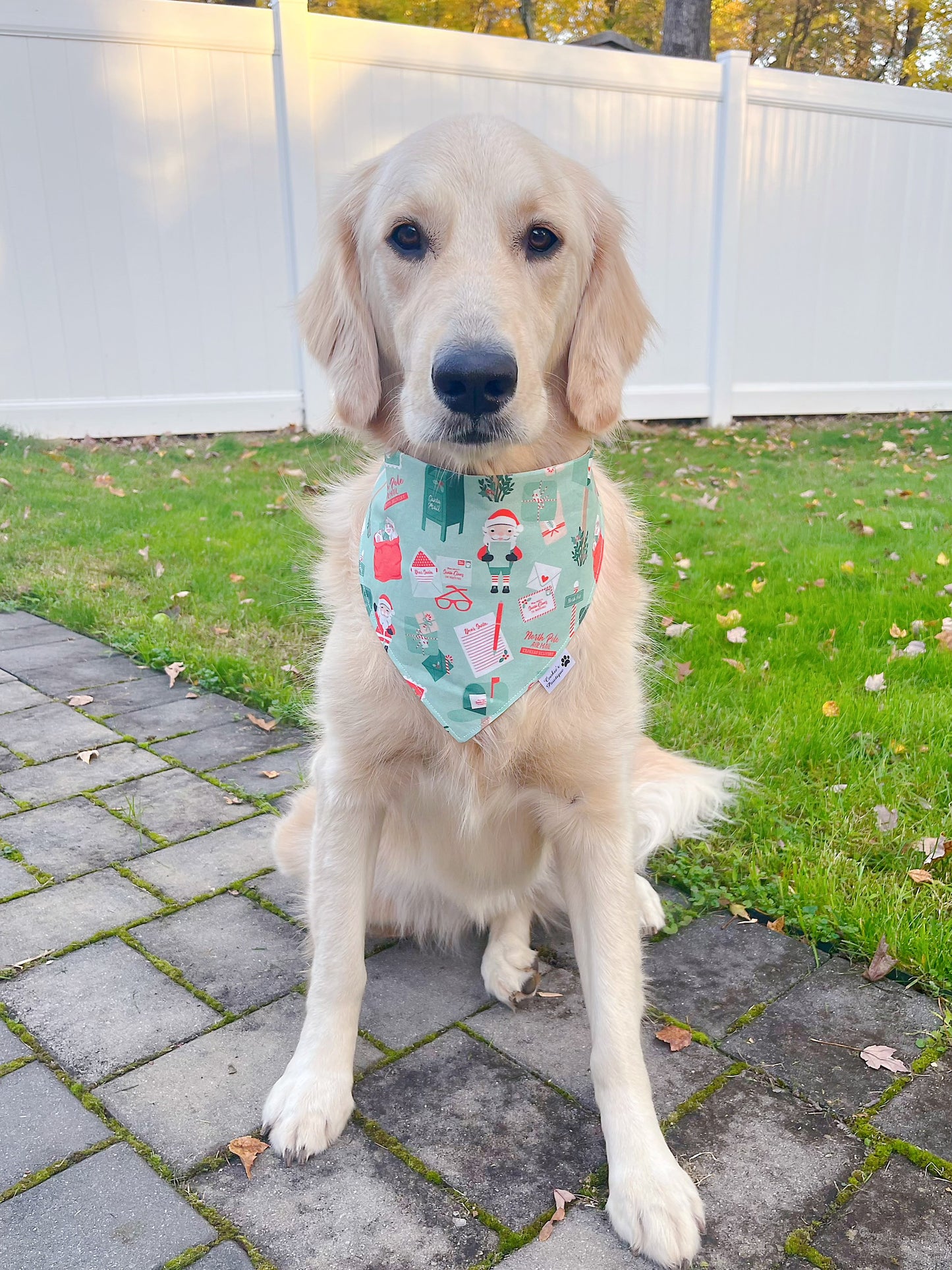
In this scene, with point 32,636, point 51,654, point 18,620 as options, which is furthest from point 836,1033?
point 18,620

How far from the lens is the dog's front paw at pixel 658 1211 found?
1.51m

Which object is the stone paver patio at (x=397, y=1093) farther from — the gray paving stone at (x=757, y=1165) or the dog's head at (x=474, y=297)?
the dog's head at (x=474, y=297)

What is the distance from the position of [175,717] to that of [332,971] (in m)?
1.87

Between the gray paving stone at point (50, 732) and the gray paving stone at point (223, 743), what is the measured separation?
25 cm

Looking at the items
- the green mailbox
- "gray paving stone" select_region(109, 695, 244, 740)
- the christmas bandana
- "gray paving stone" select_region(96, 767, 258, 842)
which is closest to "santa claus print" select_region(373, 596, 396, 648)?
the christmas bandana

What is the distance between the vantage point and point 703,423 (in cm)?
1013

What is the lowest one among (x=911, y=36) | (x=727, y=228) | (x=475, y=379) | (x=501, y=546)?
(x=501, y=546)

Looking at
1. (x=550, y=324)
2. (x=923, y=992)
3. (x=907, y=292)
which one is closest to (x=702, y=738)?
(x=923, y=992)

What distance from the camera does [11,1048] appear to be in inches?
75.5

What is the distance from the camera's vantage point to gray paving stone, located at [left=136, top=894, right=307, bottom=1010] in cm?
214

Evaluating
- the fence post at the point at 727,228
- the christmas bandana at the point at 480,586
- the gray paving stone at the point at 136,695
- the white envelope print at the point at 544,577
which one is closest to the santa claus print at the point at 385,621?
the christmas bandana at the point at 480,586

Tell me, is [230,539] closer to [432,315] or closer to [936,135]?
[432,315]

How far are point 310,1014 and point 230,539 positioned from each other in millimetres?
3903

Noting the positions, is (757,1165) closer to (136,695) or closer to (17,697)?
(136,695)
